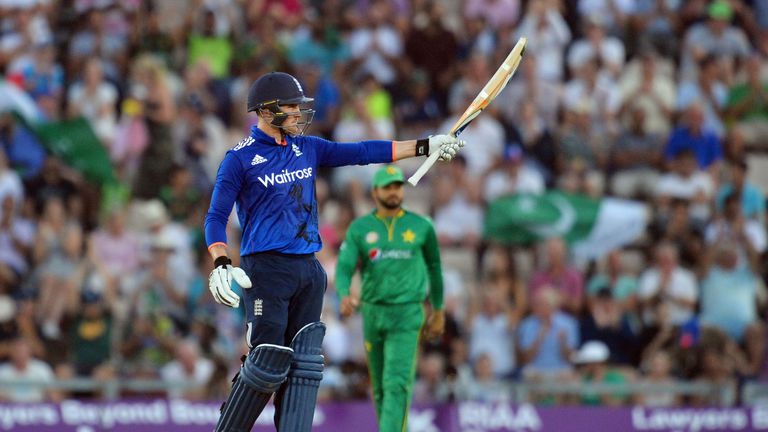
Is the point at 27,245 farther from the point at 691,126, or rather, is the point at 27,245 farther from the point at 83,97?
the point at 691,126

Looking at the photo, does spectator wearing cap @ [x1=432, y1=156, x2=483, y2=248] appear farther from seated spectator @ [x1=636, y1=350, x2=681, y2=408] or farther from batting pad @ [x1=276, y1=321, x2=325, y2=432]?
batting pad @ [x1=276, y1=321, x2=325, y2=432]

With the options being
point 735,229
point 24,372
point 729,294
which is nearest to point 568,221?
point 735,229

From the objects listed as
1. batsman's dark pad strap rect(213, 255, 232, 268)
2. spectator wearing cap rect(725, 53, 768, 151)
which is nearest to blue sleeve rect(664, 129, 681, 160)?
spectator wearing cap rect(725, 53, 768, 151)

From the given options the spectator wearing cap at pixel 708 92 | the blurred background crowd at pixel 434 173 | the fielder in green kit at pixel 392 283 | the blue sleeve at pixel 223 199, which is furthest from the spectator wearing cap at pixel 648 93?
the blue sleeve at pixel 223 199

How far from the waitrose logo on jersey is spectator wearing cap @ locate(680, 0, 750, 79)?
33.8ft

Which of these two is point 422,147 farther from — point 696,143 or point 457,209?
point 696,143

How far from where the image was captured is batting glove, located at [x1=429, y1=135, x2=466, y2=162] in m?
8.73

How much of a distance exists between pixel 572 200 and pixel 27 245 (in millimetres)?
5801

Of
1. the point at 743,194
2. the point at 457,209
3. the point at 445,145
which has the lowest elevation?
the point at 445,145

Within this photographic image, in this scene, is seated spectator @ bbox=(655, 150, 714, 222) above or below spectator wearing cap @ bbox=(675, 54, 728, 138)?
below

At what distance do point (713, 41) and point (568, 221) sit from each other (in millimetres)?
3629

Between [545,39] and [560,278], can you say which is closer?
[560,278]

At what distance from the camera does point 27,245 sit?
15516 mm

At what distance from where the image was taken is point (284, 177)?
8.70m
